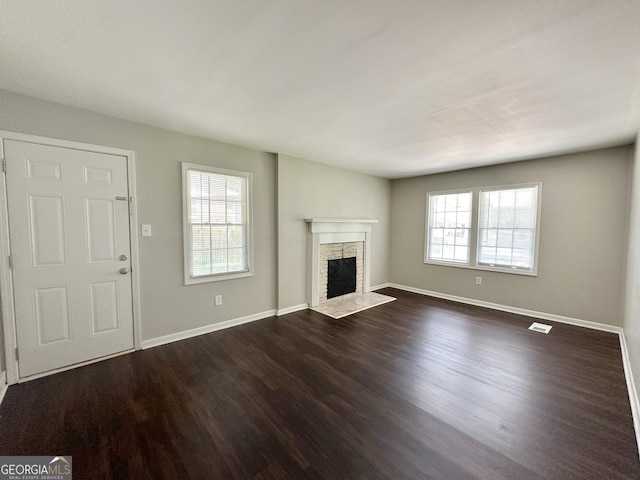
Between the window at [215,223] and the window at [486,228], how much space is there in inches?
152

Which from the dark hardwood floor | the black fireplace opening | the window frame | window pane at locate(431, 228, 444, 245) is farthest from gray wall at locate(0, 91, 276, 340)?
window pane at locate(431, 228, 444, 245)

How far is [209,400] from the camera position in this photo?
213 cm

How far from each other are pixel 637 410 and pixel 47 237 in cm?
516

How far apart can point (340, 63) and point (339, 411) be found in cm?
257

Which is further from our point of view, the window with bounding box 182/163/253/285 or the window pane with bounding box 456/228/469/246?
the window pane with bounding box 456/228/469/246

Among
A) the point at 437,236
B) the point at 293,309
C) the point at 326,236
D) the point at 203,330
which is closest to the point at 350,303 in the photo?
the point at 293,309

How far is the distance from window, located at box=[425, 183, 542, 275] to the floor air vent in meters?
0.82

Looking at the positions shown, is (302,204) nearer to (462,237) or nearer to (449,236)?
(449,236)

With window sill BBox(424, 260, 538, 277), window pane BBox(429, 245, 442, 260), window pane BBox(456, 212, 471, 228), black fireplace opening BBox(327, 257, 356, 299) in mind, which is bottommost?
black fireplace opening BBox(327, 257, 356, 299)

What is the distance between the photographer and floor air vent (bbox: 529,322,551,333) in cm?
360

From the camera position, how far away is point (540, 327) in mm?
3703

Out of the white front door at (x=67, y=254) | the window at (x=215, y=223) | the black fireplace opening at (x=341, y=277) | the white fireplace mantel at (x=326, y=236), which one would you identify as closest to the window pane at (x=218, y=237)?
the window at (x=215, y=223)

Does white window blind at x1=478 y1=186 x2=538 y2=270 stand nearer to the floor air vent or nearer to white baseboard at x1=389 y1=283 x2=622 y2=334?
white baseboard at x1=389 y1=283 x2=622 y2=334

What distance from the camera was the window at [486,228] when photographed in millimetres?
4234
